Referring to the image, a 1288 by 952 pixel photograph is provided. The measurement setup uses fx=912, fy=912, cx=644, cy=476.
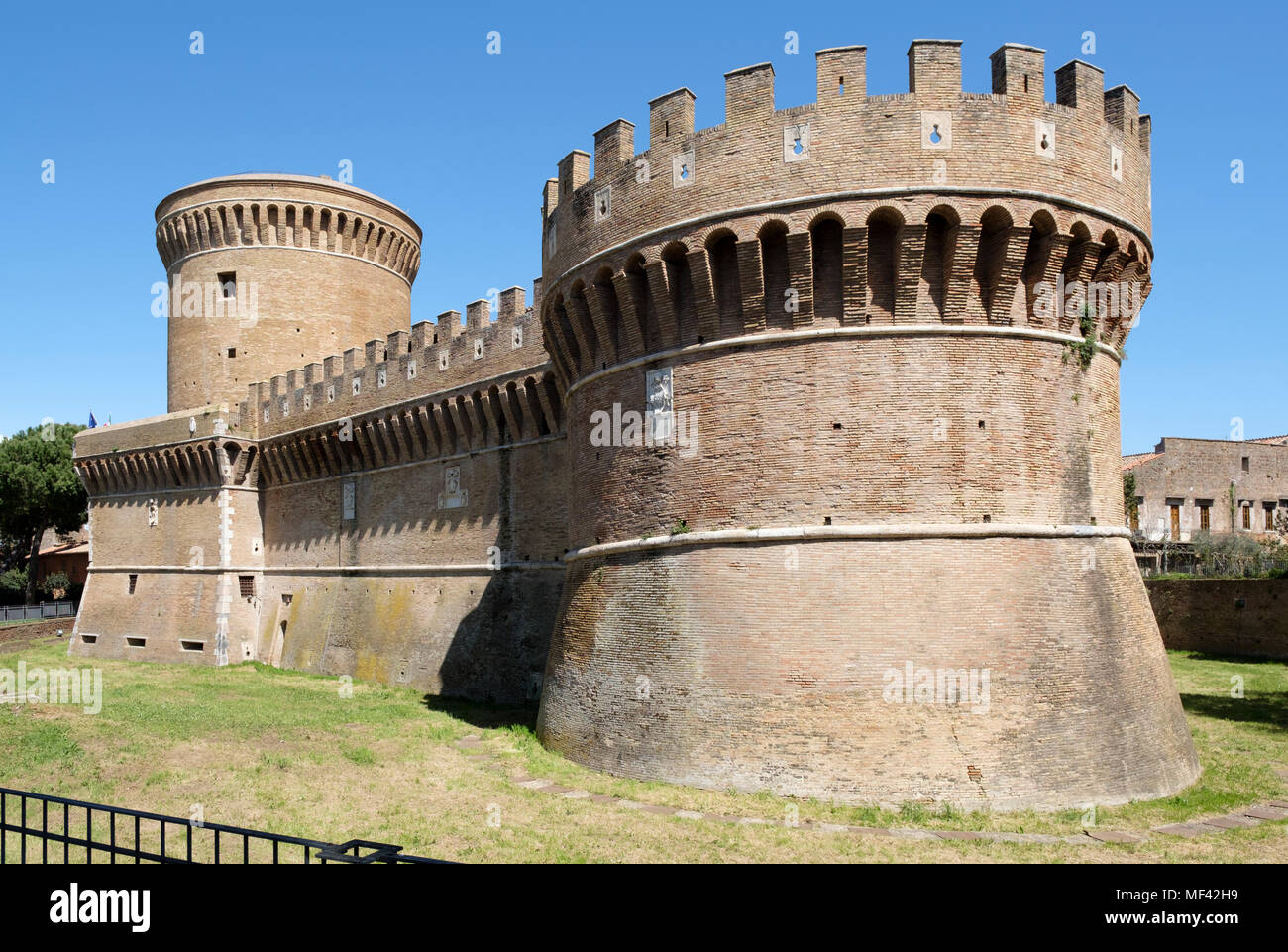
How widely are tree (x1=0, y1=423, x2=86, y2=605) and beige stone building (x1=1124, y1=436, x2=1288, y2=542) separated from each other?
54.1 meters

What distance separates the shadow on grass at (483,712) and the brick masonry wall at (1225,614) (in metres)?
17.9

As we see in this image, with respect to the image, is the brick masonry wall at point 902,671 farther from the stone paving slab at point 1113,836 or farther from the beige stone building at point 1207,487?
the beige stone building at point 1207,487

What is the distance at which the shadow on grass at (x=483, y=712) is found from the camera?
18750 millimetres

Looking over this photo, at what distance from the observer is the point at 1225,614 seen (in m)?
28.5

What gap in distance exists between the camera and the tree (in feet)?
160

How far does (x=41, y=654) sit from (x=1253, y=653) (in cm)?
4264

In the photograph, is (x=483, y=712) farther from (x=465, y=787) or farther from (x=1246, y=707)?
(x=1246, y=707)

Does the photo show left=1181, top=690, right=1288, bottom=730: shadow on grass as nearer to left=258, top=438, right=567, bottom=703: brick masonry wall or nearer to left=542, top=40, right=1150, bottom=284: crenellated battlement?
left=542, top=40, right=1150, bottom=284: crenellated battlement

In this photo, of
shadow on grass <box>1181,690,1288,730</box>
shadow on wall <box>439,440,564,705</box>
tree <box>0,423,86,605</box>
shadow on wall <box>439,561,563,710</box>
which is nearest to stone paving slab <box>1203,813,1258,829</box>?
shadow on grass <box>1181,690,1288,730</box>

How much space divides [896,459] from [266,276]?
28.4 meters

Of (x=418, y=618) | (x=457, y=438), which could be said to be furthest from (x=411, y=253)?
(x=418, y=618)

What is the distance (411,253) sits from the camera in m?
38.2
